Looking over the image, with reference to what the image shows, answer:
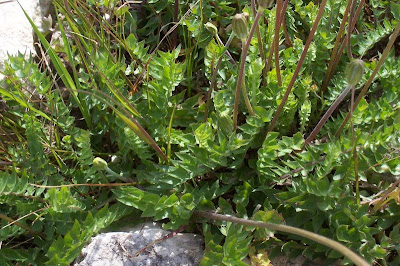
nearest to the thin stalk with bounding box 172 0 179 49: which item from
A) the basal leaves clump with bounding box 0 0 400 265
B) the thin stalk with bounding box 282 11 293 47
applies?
the basal leaves clump with bounding box 0 0 400 265

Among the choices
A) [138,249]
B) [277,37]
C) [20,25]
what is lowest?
[138,249]

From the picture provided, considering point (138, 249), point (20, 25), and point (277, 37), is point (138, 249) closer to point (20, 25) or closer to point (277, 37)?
point (277, 37)

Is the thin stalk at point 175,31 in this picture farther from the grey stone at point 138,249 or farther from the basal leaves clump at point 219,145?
the grey stone at point 138,249

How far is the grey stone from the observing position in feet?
4.66

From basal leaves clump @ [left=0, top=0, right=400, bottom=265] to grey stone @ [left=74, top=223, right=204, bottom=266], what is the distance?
0.06 metres

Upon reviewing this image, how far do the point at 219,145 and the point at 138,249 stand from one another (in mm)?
398

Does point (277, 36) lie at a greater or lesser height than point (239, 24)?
lesser

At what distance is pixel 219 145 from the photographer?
157 cm

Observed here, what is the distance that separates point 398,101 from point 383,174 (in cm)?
25

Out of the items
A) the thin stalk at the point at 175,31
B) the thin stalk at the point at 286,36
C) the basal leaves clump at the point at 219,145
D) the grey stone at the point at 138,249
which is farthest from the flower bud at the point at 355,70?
the thin stalk at the point at 175,31

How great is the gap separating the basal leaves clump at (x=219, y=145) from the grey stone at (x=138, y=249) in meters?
0.06

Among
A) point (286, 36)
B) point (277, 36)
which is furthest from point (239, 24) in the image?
point (286, 36)

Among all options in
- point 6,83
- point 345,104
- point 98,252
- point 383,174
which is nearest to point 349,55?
point 345,104

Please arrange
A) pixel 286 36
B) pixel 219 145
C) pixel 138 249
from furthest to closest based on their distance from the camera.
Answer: pixel 286 36, pixel 219 145, pixel 138 249
